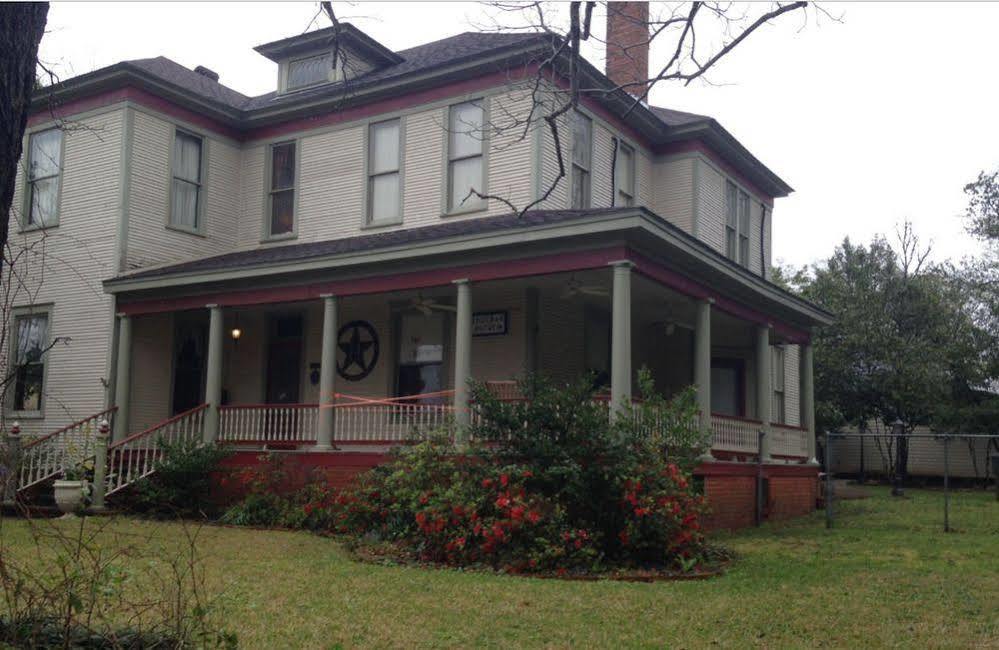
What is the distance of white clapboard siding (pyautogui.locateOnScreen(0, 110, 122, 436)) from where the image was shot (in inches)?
771

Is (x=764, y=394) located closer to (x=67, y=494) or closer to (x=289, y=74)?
(x=289, y=74)

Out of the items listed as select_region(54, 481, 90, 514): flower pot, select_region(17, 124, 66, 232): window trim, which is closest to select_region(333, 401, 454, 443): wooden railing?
select_region(54, 481, 90, 514): flower pot

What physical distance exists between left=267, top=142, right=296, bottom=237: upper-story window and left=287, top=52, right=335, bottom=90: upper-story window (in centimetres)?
137

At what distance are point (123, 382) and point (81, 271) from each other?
2.64 meters

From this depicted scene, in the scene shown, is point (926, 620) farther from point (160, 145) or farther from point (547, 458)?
point (160, 145)

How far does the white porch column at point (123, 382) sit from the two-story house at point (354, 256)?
1.9 inches

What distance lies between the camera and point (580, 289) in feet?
54.2

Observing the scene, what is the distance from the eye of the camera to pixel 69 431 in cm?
1919

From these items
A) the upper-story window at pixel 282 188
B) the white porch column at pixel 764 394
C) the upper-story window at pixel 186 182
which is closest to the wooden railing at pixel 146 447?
the upper-story window at pixel 186 182

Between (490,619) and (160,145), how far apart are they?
14599 millimetres

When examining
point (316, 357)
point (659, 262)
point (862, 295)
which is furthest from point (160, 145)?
point (862, 295)

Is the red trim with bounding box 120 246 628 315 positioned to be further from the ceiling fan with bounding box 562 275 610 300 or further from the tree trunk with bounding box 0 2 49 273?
the tree trunk with bounding box 0 2 49 273

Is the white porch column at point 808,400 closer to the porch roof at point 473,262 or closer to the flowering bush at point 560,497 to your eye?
the porch roof at point 473,262

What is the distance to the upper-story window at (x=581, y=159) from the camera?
1844 cm
